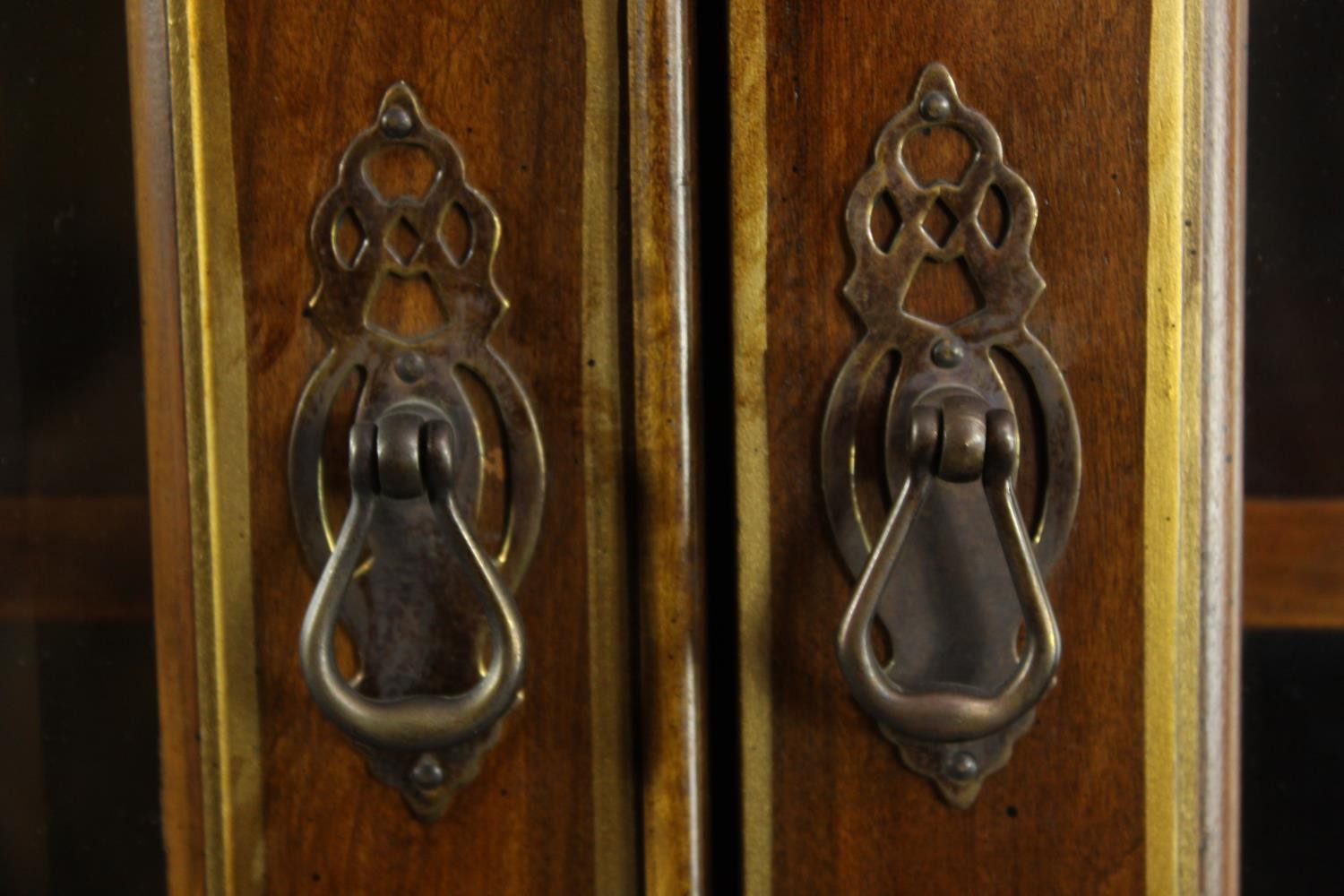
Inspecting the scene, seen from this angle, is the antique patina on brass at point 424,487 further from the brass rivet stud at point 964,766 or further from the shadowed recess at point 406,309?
the brass rivet stud at point 964,766

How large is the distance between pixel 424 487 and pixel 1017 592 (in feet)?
0.60

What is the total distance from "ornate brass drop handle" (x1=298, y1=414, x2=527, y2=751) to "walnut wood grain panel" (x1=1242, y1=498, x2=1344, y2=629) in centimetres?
27

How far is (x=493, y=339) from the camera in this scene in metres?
0.35

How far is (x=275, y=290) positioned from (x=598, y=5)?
140mm

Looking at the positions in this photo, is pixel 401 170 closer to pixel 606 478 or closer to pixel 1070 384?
pixel 606 478

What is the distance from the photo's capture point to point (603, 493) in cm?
35

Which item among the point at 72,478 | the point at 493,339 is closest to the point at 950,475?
the point at 493,339

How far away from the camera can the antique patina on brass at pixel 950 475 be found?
0.32m

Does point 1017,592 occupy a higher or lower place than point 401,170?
lower

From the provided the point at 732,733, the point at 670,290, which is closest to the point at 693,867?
the point at 732,733

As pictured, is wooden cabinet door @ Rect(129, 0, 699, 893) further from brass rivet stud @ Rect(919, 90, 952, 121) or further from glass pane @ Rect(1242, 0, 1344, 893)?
glass pane @ Rect(1242, 0, 1344, 893)

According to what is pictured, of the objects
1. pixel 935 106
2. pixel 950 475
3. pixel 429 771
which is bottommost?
pixel 429 771

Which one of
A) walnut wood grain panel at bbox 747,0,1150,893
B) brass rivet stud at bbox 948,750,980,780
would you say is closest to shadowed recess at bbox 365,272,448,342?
walnut wood grain panel at bbox 747,0,1150,893

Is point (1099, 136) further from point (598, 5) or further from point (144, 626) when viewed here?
point (144, 626)
